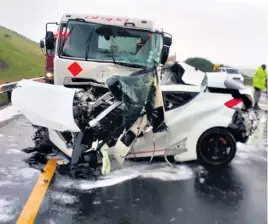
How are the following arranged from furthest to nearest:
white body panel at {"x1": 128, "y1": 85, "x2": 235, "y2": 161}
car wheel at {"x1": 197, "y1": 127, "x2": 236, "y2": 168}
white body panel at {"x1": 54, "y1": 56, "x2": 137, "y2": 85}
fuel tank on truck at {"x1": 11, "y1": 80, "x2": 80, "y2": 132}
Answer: white body panel at {"x1": 54, "y1": 56, "x2": 137, "y2": 85}, car wheel at {"x1": 197, "y1": 127, "x2": 236, "y2": 168}, white body panel at {"x1": 128, "y1": 85, "x2": 235, "y2": 161}, fuel tank on truck at {"x1": 11, "y1": 80, "x2": 80, "y2": 132}

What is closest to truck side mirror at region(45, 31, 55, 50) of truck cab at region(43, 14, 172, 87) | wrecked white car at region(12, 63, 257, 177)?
truck cab at region(43, 14, 172, 87)

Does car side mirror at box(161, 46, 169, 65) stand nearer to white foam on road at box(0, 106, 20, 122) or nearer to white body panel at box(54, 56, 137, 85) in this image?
white body panel at box(54, 56, 137, 85)

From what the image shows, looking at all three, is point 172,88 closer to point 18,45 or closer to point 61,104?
point 61,104

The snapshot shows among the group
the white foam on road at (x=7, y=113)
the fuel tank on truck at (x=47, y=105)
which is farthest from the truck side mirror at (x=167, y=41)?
the white foam on road at (x=7, y=113)

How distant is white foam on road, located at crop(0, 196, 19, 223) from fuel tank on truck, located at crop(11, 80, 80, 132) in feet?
3.24

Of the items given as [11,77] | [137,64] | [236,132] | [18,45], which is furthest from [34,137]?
[18,45]

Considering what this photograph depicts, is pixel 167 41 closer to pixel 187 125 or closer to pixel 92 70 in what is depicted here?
pixel 92 70

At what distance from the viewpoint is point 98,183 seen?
5.00m

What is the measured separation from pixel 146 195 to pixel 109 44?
2817 millimetres

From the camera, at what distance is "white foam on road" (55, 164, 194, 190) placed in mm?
4912

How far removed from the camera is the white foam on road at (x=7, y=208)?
12.3 ft

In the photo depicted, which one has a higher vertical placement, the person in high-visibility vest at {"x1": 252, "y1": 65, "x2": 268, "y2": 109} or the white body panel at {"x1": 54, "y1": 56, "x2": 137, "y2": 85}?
the white body panel at {"x1": 54, "y1": 56, "x2": 137, "y2": 85}

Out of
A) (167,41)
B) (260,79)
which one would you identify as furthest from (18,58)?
(260,79)

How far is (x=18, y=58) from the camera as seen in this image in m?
13.6
